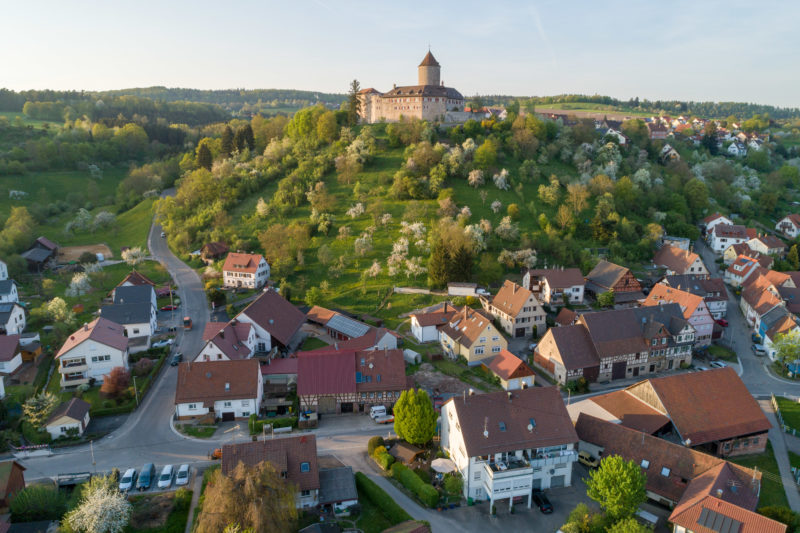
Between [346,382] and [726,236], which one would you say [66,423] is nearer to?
[346,382]

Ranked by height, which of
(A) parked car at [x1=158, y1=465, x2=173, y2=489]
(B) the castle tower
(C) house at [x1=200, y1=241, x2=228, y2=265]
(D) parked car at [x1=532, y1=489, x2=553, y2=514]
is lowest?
(D) parked car at [x1=532, y1=489, x2=553, y2=514]

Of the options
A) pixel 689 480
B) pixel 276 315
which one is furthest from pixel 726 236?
pixel 276 315

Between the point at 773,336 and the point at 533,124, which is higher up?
the point at 533,124

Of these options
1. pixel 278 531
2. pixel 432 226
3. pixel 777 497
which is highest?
pixel 432 226

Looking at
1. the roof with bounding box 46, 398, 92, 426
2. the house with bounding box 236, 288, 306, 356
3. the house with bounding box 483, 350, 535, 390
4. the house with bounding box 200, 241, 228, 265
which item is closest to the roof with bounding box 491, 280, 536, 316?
the house with bounding box 483, 350, 535, 390

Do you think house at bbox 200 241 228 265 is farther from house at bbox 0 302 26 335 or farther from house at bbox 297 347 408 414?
house at bbox 297 347 408 414

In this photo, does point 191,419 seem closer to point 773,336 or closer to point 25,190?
point 773,336

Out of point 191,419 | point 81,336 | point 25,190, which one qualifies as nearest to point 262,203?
point 81,336
